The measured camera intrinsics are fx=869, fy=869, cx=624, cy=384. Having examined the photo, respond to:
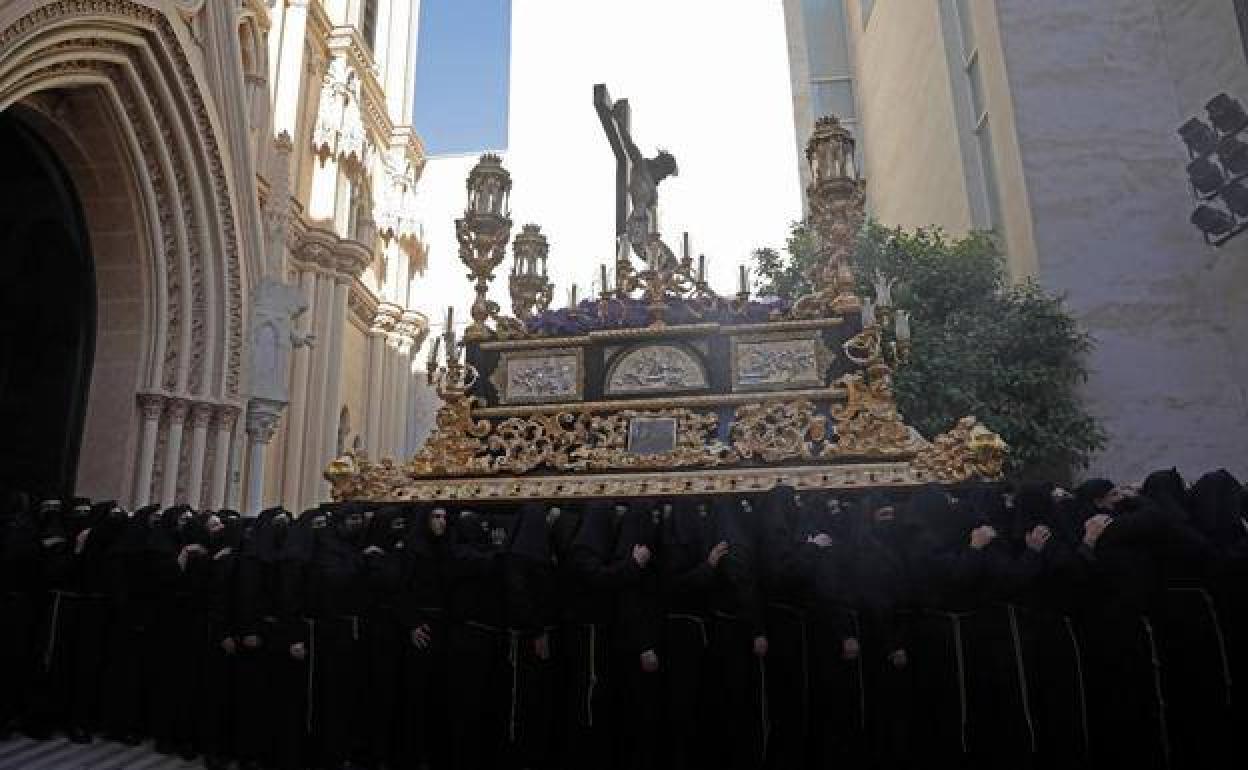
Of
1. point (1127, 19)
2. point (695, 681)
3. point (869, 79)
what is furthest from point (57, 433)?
point (869, 79)

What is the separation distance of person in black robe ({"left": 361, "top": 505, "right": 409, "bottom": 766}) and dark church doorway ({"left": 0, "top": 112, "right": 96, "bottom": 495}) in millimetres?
6900

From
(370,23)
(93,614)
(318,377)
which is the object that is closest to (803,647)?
(93,614)

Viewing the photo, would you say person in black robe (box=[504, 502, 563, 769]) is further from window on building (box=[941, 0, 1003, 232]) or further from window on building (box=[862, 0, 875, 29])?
window on building (box=[862, 0, 875, 29])

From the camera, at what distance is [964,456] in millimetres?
5395

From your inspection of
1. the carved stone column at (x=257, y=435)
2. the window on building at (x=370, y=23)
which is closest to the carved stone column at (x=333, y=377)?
the carved stone column at (x=257, y=435)

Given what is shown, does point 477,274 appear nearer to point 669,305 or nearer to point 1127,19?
point 669,305

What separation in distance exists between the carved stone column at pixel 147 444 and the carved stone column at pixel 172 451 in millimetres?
145

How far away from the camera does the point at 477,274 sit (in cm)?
704

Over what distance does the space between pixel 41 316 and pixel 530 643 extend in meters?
9.01

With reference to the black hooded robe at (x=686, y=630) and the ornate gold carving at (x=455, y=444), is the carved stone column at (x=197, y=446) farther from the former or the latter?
the black hooded robe at (x=686, y=630)

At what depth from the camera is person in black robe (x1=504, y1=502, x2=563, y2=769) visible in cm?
497

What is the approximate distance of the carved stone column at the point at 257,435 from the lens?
12695 millimetres

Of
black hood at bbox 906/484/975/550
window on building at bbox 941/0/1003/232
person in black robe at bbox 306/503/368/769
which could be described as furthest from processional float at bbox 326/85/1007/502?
window on building at bbox 941/0/1003/232

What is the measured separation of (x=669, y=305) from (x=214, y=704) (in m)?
4.21
